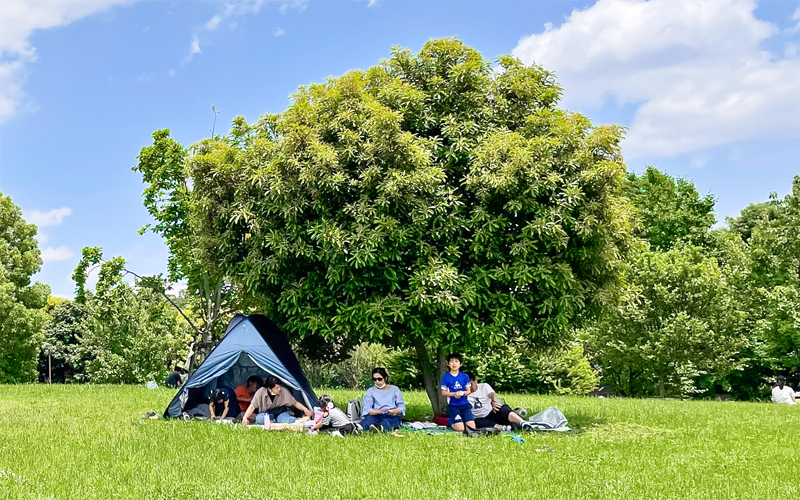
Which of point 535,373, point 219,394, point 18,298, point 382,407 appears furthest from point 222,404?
point 18,298

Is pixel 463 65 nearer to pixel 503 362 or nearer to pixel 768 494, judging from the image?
pixel 768 494

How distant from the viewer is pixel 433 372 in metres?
15.8

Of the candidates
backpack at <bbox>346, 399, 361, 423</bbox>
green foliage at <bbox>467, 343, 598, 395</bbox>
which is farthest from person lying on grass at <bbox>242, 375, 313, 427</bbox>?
green foliage at <bbox>467, 343, 598, 395</bbox>

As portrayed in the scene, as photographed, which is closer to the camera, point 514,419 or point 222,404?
point 514,419

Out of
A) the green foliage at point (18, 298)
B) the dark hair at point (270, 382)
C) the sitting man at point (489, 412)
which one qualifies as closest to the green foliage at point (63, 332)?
the green foliage at point (18, 298)

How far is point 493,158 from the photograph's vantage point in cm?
1319

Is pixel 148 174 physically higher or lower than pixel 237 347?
higher

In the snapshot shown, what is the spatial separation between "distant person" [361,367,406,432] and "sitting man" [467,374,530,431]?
1.37m

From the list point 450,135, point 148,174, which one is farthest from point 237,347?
point 148,174

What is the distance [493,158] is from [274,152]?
4.38m

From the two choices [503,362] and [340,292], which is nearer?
[340,292]

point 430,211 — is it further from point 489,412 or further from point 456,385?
point 489,412

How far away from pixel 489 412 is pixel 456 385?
3.27ft

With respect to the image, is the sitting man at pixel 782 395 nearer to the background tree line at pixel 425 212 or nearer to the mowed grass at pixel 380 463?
the mowed grass at pixel 380 463
